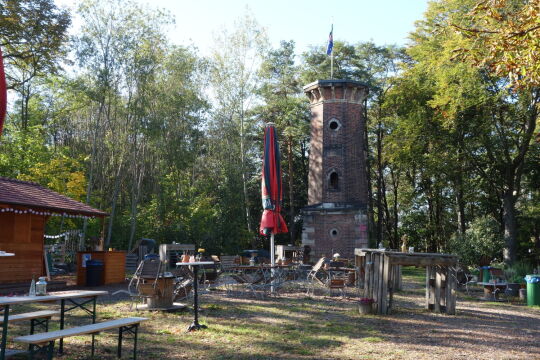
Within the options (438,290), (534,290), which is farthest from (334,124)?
(438,290)

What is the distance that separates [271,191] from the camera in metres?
12.8

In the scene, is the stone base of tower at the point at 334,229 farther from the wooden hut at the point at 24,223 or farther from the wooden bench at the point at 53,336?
the wooden bench at the point at 53,336

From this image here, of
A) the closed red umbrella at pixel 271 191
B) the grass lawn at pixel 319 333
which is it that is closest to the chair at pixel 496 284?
the grass lawn at pixel 319 333

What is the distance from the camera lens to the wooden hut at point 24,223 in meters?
12.8

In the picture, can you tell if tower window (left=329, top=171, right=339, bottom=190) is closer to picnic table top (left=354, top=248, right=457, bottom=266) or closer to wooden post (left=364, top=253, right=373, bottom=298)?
wooden post (left=364, top=253, right=373, bottom=298)

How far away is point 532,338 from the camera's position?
310 inches

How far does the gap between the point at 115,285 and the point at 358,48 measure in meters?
24.5

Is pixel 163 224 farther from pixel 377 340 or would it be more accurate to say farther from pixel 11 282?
pixel 377 340

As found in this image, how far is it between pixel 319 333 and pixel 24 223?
31.4 feet

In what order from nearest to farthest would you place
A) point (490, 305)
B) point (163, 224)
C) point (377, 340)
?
point (377, 340) < point (490, 305) < point (163, 224)

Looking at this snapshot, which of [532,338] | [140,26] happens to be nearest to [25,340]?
[532,338]

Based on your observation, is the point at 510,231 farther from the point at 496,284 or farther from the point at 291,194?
the point at 291,194

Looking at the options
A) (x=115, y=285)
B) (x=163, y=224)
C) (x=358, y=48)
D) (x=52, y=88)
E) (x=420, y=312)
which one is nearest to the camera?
(x=420, y=312)

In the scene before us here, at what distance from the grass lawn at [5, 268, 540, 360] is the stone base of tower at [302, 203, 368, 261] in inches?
420
